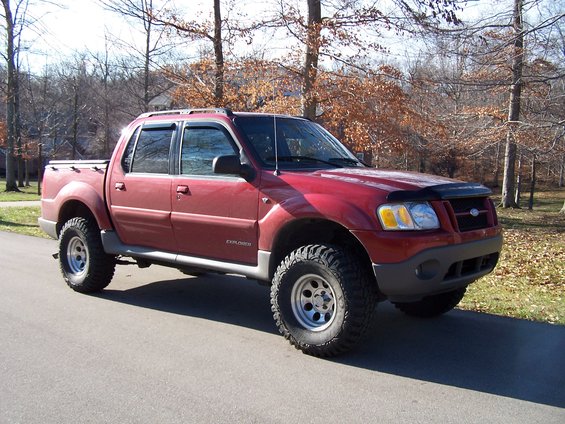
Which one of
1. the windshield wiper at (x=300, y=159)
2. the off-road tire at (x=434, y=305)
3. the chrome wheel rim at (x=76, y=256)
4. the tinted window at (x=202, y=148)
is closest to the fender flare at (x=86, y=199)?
the chrome wheel rim at (x=76, y=256)

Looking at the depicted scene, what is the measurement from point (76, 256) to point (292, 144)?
3.17 metres

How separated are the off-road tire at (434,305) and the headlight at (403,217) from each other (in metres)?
1.52

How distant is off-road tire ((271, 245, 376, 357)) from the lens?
4383mm

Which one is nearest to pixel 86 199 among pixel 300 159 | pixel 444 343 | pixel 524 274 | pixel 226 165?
pixel 226 165

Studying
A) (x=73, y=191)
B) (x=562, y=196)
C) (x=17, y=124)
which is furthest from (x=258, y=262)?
(x=562, y=196)

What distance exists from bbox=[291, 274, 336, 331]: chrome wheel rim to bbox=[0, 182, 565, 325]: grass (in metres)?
2.39

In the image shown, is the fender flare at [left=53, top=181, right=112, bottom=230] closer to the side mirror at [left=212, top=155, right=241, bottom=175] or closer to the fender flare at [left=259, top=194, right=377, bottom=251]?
the side mirror at [left=212, top=155, right=241, bottom=175]

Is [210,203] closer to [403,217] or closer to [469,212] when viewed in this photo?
[403,217]

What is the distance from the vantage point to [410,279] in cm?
419

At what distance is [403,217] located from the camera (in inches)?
167

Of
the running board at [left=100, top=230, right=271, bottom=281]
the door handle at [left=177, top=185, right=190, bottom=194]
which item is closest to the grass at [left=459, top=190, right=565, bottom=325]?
the running board at [left=100, top=230, right=271, bottom=281]

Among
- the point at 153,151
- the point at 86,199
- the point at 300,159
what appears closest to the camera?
the point at 300,159

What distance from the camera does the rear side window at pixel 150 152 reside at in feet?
19.3

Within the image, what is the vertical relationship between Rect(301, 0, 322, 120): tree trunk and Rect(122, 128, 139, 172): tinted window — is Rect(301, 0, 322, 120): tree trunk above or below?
above
